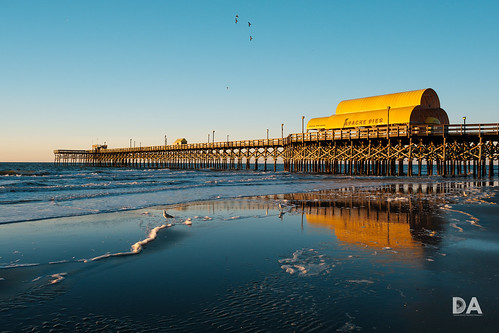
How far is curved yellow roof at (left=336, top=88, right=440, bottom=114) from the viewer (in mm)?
40781

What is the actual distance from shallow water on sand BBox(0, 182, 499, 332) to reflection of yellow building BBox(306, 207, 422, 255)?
0.12 ft

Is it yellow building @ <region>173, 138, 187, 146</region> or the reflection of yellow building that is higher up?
yellow building @ <region>173, 138, 187, 146</region>

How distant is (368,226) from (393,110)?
35.5 m

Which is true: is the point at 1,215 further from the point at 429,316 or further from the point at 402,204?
the point at 402,204

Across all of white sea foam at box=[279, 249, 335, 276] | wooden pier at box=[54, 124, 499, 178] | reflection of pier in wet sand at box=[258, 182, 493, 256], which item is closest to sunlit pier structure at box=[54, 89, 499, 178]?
wooden pier at box=[54, 124, 499, 178]

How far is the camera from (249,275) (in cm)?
507

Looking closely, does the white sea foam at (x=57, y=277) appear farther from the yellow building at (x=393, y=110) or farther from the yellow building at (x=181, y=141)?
the yellow building at (x=181, y=141)

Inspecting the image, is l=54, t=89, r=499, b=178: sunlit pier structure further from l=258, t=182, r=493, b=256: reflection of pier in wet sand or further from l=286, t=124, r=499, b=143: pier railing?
l=258, t=182, r=493, b=256: reflection of pier in wet sand

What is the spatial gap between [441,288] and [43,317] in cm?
434

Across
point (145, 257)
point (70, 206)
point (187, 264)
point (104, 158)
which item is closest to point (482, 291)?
point (187, 264)

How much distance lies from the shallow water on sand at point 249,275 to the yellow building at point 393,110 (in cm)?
3305

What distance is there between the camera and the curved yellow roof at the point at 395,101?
40.8m

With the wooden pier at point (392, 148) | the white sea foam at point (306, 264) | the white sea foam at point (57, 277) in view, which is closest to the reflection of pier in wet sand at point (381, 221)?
the white sea foam at point (306, 264)

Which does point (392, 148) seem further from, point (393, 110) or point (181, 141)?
point (181, 141)
